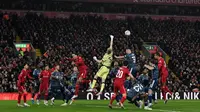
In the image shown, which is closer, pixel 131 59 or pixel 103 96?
pixel 131 59

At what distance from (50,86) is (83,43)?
22.2m

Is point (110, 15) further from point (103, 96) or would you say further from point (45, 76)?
point (45, 76)

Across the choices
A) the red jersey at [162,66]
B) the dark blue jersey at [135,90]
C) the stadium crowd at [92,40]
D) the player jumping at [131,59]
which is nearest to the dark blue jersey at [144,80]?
the player jumping at [131,59]

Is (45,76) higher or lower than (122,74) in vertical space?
lower

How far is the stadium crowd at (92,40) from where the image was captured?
46.9m

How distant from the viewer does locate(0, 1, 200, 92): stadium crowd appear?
46.9 metres

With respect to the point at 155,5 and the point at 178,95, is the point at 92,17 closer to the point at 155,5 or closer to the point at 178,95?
the point at 155,5

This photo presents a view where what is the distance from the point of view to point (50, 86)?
3288 cm

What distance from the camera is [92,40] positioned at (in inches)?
2219

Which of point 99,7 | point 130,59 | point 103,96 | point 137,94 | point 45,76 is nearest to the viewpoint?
point 137,94

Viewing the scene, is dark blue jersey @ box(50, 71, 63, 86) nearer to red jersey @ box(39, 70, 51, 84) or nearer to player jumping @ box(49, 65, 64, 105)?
player jumping @ box(49, 65, 64, 105)

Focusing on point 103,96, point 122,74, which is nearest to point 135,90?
point 122,74

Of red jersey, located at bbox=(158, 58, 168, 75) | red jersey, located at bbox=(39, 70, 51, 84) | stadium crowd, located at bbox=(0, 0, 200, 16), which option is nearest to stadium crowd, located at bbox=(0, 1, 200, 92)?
stadium crowd, located at bbox=(0, 0, 200, 16)

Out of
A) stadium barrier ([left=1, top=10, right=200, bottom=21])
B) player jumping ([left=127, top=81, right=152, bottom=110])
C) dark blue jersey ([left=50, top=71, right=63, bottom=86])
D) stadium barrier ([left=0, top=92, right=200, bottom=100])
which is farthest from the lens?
stadium barrier ([left=1, top=10, right=200, bottom=21])
